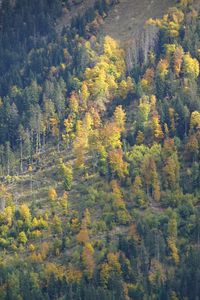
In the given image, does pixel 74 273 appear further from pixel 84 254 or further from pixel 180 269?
pixel 180 269

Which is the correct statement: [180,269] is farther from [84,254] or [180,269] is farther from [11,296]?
[11,296]

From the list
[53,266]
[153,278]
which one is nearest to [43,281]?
[53,266]

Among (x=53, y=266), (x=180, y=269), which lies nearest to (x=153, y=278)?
(x=180, y=269)

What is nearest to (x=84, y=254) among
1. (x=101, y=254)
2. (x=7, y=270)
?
(x=101, y=254)

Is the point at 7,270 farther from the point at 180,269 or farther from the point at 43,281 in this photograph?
the point at 180,269

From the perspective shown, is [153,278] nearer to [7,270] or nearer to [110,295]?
[110,295]
